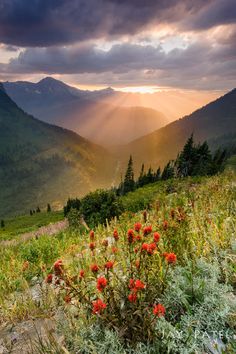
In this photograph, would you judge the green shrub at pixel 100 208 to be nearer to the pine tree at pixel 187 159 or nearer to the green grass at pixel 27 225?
the green grass at pixel 27 225

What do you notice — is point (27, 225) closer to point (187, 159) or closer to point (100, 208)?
point (187, 159)

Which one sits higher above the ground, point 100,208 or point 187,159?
point 100,208

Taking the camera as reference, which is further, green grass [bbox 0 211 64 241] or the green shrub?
green grass [bbox 0 211 64 241]

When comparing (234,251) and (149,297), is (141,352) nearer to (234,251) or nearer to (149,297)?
(149,297)

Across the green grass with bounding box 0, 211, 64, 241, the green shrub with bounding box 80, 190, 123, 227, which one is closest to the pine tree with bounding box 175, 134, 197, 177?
the green grass with bounding box 0, 211, 64, 241

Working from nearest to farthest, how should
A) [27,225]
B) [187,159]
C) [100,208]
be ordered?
[100,208], [187,159], [27,225]

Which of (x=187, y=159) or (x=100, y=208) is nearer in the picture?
(x=100, y=208)

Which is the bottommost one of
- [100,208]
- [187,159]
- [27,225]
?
[27,225]

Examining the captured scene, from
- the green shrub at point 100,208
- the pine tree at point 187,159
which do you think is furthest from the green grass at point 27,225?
the pine tree at point 187,159

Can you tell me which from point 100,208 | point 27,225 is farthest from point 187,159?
point 27,225

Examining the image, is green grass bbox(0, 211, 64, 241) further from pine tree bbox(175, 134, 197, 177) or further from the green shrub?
pine tree bbox(175, 134, 197, 177)

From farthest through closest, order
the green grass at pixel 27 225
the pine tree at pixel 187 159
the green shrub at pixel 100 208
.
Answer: the pine tree at pixel 187 159 → the green grass at pixel 27 225 → the green shrub at pixel 100 208

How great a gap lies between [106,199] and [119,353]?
13.8 metres

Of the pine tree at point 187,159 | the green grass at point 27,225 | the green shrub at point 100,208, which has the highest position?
the green shrub at point 100,208
